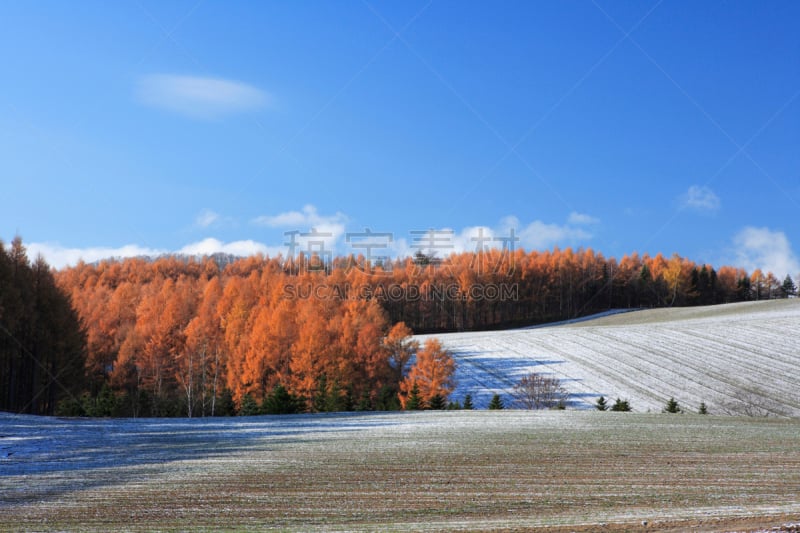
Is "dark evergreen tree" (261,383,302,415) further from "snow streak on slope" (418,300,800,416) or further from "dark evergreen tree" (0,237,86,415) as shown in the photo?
"dark evergreen tree" (0,237,86,415)

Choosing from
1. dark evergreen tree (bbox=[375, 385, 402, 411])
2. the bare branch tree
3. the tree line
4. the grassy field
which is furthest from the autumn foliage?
the grassy field

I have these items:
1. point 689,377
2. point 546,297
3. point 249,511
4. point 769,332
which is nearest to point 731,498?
point 249,511

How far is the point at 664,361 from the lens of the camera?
61.4 m

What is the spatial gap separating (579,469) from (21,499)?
1667cm

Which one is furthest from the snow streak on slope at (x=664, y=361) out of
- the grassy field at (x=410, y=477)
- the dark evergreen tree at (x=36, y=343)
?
the dark evergreen tree at (x=36, y=343)

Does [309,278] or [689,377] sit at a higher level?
[309,278]

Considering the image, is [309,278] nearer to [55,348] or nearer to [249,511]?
[55,348]

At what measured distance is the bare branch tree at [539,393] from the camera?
54.2 metres

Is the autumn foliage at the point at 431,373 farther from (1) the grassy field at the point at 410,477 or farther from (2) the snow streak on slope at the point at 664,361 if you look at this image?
(1) the grassy field at the point at 410,477

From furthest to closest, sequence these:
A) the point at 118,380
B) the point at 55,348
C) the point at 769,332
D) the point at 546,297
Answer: the point at 546,297, the point at 118,380, the point at 769,332, the point at 55,348

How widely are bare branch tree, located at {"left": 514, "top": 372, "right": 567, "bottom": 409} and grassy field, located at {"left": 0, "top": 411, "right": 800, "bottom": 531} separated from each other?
64.0 feet

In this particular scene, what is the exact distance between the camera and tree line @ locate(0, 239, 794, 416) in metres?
59.4

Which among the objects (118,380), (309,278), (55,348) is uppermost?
(309,278)

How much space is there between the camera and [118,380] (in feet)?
282
